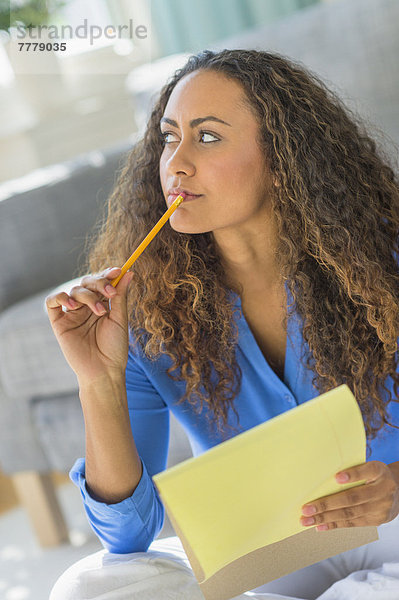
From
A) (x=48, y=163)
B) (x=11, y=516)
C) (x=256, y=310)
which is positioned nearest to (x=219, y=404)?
(x=256, y=310)

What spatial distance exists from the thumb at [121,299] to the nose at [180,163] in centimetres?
14

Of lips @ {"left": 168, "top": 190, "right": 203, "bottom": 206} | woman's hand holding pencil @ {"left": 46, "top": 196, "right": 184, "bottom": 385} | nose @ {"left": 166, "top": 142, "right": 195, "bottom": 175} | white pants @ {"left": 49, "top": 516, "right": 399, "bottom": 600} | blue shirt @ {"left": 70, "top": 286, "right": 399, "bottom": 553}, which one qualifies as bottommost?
white pants @ {"left": 49, "top": 516, "right": 399, "bottom": 600}

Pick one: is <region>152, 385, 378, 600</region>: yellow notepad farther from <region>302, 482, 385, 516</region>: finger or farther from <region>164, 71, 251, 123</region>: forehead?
<region>164, 71, 251, 123</region>: forehead

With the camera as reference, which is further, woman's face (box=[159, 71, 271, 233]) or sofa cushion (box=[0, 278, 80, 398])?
sofa cushion (box=[0, 278, 80, 398])

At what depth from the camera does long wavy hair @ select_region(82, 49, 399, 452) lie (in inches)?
37.7

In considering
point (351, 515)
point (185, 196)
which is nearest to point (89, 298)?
point (185, 196)

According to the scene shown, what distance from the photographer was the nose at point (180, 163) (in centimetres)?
91

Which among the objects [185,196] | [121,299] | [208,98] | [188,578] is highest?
[208,98]

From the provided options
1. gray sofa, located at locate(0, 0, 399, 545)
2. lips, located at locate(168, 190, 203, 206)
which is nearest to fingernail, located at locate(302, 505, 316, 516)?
lips, located at locate(168, 190, 203, 206)

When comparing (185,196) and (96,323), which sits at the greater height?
(185,196)

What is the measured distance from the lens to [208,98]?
95cm

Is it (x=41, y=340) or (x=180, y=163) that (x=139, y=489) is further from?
(x=41, y=340)

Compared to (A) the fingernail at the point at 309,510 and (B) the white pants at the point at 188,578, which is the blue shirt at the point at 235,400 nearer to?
(B) the white pants at the point at 188,578

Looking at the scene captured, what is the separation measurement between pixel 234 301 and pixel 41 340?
611 mm
